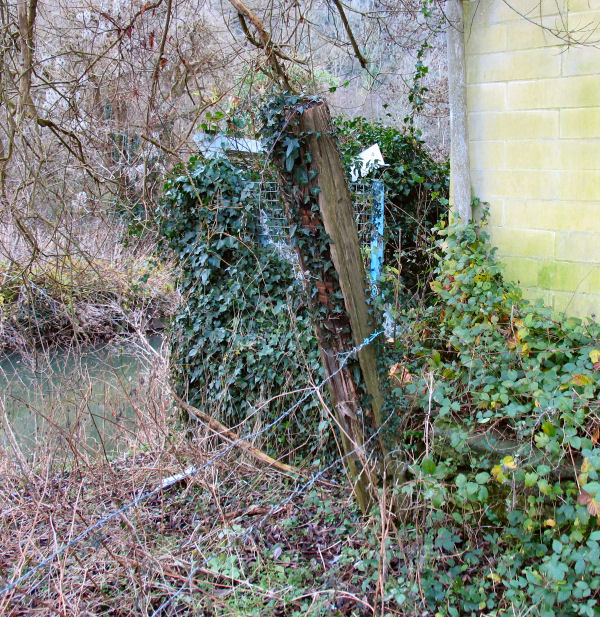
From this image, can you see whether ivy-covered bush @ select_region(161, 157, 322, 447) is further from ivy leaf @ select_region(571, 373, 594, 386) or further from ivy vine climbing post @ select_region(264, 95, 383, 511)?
ivy leaf @ select_region(571, 373, 594, 386)

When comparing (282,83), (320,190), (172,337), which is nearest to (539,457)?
(320,190)

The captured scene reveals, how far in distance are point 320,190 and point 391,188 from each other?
4424 millimetres

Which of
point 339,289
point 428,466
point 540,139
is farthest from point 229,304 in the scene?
point 540,139

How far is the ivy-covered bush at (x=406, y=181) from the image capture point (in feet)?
23.0

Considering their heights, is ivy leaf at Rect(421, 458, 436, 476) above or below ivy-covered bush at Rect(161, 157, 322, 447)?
below

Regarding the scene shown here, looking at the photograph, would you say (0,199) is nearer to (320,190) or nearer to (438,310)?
(320,190)

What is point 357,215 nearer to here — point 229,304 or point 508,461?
point 229,304

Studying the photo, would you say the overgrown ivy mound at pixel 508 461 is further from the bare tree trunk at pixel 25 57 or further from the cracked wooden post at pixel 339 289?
the bare tree trunk at pixel 25 57

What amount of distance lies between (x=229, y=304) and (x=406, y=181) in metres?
3.11

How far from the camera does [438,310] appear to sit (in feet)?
14.4

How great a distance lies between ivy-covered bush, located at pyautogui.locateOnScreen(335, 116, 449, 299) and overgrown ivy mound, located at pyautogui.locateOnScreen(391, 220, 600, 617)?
3017 millimetres

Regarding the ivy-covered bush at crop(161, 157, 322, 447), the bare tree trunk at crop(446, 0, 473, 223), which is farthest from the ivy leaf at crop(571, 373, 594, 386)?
the ivy-covered bush at crop(161, 157, 322, 447)

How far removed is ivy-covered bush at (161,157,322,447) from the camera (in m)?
5.03

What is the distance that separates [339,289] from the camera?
123 inches
